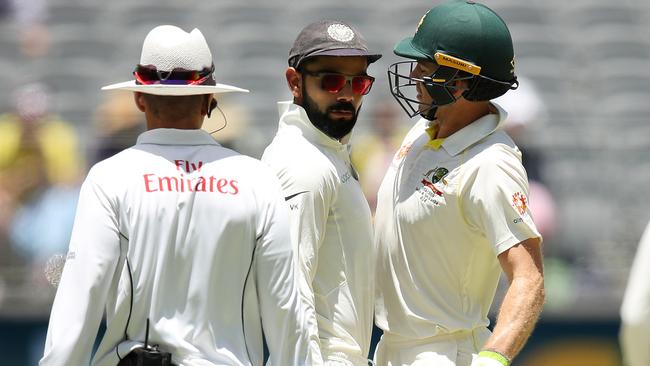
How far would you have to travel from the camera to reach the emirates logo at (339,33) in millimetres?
4340

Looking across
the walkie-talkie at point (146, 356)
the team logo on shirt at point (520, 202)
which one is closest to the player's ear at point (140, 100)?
the walkie-talkie at point (146, 356)

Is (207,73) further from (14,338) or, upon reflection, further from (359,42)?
(14,338)

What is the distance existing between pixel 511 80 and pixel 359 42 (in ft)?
1.84

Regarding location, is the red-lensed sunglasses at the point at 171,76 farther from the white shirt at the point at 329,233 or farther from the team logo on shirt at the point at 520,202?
the team logo on shirt at the point at 520,202

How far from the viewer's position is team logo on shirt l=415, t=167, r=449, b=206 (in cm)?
428

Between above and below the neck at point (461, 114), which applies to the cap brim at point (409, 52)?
above

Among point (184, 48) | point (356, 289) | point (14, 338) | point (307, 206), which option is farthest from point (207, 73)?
point (14, 338)

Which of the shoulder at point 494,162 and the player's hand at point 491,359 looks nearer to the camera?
the player's hand at point 491,359

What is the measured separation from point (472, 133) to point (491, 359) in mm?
861

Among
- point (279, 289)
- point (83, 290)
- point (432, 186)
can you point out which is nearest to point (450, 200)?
point (432, 186)

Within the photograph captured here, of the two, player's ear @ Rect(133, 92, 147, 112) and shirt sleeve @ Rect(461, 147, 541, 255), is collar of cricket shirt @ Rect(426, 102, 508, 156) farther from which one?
player's ear @ Rect(133, 92, 147, 112)

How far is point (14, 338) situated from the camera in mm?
7539

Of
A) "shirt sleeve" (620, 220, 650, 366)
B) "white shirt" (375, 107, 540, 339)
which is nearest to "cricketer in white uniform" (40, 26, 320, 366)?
"white shirt" (375, 107, 540, 339)

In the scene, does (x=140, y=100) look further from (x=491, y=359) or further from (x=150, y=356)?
(x=491, y=359)
